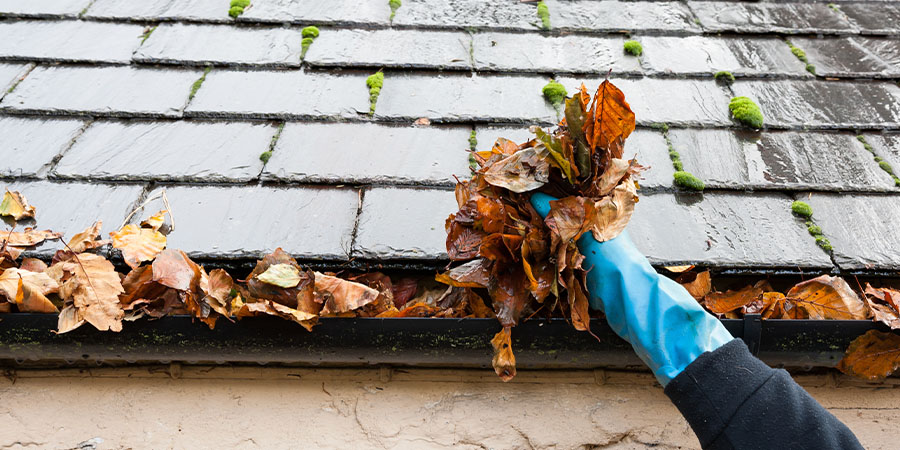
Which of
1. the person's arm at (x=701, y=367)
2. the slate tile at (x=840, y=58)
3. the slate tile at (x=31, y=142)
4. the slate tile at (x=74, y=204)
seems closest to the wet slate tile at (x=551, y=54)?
the slate tile at (x=840, y=58)

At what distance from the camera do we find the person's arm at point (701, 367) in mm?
1144

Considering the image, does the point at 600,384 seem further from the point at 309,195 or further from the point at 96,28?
the point at 96,28

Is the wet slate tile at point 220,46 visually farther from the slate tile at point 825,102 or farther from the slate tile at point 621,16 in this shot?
the slate tile at point 825,102

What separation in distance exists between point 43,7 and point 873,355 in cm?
320

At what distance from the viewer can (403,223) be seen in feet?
5.50


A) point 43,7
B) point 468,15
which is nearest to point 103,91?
point 43,7

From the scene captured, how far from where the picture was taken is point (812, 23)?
2.58 m

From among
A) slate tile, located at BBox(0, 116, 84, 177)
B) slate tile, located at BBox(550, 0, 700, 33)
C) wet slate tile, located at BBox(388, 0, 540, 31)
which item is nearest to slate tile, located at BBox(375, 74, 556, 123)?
wet slate tile, located at BBox(388, 0, 540, 31)

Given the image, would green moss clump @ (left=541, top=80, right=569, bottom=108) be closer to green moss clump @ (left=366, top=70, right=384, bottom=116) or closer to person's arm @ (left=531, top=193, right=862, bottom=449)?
green moss clump @ (left=366, top=70, right=384, bottom=116)

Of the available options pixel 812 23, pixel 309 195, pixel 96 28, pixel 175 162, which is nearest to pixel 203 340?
pixel 309 195

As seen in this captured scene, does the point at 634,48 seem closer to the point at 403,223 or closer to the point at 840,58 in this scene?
the point at 840,58

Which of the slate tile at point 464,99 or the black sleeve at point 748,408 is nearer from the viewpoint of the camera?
the black sleeve at point 748,408

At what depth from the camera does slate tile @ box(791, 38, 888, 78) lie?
2320 mm

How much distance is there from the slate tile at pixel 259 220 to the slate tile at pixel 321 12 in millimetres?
975
